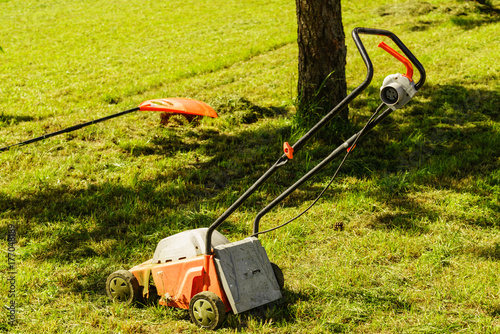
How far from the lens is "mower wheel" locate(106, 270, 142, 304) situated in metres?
3.30

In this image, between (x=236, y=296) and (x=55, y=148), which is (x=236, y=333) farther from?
(x=55, y=148)

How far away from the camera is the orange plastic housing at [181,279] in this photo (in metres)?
3.02

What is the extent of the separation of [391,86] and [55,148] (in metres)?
5.19

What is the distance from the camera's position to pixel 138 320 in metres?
3.18

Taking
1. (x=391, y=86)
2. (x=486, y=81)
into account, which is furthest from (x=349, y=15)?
(x=391, y=86)

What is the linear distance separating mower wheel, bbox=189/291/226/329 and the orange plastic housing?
0.25 ft

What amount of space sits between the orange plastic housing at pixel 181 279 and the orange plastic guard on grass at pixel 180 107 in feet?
9.50

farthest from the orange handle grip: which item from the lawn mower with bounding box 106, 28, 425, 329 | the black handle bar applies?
the lawn mower with bounding box 106, 28, 425, 329

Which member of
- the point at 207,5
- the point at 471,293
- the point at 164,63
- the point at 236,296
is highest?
the point at 207,5

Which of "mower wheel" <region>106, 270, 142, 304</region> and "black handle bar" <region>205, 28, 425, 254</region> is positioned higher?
"black handle bar" <region>205, 28, 425, 254</region>

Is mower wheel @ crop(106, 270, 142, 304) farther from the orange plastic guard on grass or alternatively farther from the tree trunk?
the tree trunk

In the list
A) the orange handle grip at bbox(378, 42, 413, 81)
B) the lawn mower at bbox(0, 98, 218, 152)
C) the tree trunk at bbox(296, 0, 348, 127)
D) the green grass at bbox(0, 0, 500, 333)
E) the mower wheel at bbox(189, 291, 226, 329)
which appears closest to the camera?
the orange handle grip at bbox(378, 42, 413, 81)

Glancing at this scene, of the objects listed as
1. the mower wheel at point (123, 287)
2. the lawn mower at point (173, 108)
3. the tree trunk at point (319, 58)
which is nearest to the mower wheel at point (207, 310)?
the mower wheel at point (123, 287)

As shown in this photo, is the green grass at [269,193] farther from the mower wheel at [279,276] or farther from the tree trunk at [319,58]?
the tree trunk at [319,58]
